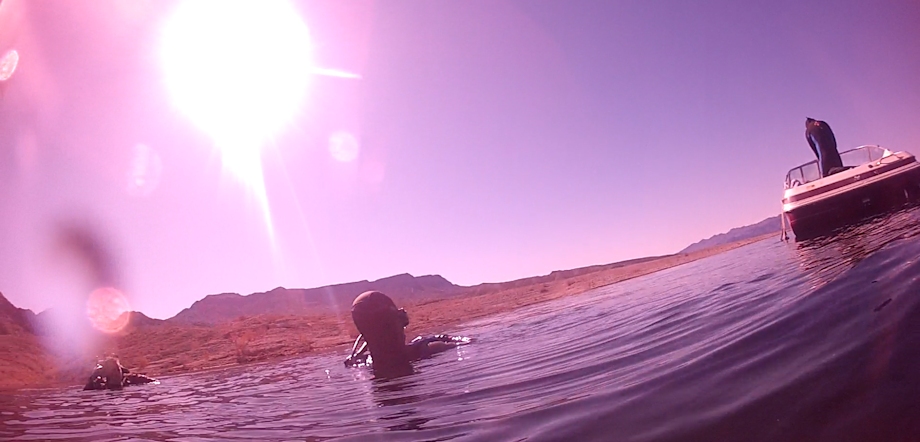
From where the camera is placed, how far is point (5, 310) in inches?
1558

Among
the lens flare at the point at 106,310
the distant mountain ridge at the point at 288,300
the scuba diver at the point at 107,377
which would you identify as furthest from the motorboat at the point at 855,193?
the distant mountain ridge at the point at 288,300

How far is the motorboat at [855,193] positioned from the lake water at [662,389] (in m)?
7.97

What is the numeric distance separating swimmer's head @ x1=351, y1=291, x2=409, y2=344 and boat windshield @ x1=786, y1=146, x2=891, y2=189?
643 inches

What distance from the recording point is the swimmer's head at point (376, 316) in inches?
373

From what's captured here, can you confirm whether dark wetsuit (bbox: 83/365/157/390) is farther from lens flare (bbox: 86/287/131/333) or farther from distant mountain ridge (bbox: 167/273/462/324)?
distant mountain ridge (bbox: 167/273/462/324)

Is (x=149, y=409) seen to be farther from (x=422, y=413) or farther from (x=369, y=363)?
(x=422, y=413)

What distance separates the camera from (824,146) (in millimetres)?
17375

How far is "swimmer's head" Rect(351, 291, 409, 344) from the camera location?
947 cm

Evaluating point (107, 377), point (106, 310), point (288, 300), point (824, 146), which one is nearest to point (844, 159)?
point (824, 146)

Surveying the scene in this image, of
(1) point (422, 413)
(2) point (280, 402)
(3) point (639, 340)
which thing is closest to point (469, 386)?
(1) point (422, 413)

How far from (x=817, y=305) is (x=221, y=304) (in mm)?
105054

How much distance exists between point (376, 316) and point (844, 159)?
721 inches

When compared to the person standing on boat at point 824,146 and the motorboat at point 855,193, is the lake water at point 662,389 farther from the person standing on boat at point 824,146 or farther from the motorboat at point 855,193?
the person standing on boat at point 824,146

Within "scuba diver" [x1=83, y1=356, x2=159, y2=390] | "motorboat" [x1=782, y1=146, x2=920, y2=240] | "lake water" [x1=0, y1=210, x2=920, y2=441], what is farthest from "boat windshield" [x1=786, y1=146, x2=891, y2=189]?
"scuba diver" [x1=83, y1=356, x2=159, y2=390]
